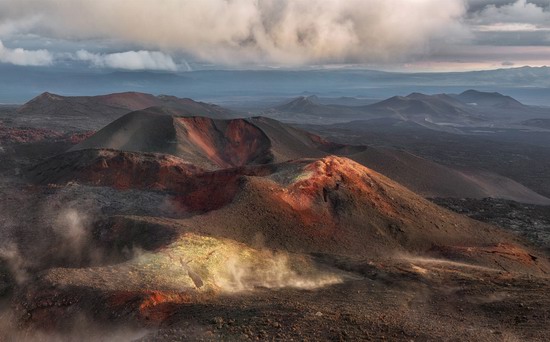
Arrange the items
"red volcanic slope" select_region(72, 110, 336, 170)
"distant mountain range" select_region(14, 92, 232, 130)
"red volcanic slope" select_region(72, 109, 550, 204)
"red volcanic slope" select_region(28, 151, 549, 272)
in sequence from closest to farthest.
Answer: "red volcanic slope" select_region(28, 151, 549, 272) → "red volcanic slope" select_region(72, 109, 550, 204) → "red volcanic slope" select_region(72, 110, 336, 170) → "distant mountain range" select_region(14, 92, 232, 130)

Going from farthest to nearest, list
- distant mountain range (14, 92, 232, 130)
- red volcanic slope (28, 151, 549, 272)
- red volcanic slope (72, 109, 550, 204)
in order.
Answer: distant mountain range (14, 92, 232, 130), red volcanic slope (72, 109, 550, 204), red volcanic slope (28, 151, 549, 272)

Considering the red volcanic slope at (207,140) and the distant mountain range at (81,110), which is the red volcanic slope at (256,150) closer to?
the red volcanic slope at (207,140)

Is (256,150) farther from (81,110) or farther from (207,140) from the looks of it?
(81,110)

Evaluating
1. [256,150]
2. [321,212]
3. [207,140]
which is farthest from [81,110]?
[321,212]

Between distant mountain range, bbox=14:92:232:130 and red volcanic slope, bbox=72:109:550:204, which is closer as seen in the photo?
red volcanic slope, bbox=72:109:550:204

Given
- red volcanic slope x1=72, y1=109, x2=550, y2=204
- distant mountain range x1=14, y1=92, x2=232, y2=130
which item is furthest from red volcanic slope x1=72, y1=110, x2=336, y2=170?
distant mountain range x1=14, y1=92, x2=232, y2=130

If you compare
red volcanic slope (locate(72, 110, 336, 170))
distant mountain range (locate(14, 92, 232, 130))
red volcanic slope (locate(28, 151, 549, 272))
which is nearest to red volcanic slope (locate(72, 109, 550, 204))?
red volcanic slope (locate(72, 110, 336, 170))

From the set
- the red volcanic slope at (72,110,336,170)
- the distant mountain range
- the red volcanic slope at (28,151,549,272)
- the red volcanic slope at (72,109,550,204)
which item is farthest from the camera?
the distant mountain range

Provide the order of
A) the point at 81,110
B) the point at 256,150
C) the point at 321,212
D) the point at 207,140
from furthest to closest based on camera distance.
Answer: the point at 81,110
the point at 207,140
the point at 256,150
the point at 321,212

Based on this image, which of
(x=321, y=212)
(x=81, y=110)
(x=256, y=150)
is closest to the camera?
(x=321, y=212)

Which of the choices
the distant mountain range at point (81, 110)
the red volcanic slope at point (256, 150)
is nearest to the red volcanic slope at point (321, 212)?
the red volcanic slope at point (256, 150)

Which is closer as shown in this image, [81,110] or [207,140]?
[207,140]

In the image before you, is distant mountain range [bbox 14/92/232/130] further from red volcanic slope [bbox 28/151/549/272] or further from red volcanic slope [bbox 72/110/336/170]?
red volcanic slope [bbox 28/151/549/272]

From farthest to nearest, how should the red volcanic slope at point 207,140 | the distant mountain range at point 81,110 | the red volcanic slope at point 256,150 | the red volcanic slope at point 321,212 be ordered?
the distant mountain range at point 81,110
the red volcanic slope at point 207,140
the red volcanic slope at point 256,150
the red volcanic slope at point 321,212
